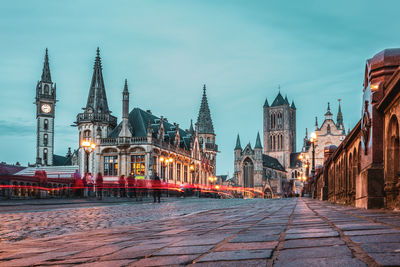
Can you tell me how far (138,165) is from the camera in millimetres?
57906

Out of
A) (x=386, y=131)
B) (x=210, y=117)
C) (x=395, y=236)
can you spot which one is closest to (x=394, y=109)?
(x=386, y=131)

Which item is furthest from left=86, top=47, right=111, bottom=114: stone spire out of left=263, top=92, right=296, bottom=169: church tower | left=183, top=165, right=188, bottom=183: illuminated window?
left=263, top=92, right=296, bottom=169: church tower

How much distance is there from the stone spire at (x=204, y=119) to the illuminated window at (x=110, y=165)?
4657cm

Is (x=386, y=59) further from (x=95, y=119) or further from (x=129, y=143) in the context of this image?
(x=95, y=119)

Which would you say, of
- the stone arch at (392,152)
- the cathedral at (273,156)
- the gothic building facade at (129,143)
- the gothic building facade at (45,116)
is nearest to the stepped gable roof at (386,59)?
the stone arch at (392,152)

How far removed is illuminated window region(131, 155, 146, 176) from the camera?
57.6 meters

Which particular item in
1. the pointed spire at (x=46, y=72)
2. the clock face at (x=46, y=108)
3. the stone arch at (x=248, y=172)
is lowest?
the stone arch at (x=248, y=172)

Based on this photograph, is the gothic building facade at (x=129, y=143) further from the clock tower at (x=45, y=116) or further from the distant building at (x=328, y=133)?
the clock tower at (x=45, y=116)

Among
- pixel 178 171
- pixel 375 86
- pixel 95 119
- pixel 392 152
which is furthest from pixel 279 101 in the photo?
pixel 392 152

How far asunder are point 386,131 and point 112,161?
173 ft

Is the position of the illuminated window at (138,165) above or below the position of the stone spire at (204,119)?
below

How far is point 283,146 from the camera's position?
148 meters

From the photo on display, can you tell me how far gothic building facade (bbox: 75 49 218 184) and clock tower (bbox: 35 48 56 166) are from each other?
55506mm

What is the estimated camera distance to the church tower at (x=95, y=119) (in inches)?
2383
